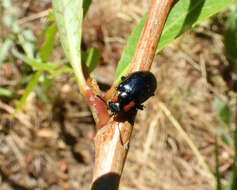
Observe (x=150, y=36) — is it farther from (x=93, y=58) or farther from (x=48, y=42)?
(x=48, y=42)

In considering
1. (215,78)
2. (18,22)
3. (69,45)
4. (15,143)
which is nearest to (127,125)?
(69,45)

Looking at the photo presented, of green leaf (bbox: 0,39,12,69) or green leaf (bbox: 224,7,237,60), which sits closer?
green leaf (bbox: 224,7,237,60)

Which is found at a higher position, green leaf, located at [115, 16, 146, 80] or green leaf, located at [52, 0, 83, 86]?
green leaf, located at [52, 0, 83, 86]

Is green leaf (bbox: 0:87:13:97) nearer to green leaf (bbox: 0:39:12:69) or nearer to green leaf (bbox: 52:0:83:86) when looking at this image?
green leaf (bbox: 0:39:12:69)

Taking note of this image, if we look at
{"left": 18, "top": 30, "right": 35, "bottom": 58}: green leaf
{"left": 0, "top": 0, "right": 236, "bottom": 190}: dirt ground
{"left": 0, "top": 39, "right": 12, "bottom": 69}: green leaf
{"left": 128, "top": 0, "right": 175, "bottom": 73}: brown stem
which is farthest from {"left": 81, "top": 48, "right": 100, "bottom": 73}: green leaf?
{"left": 0, "top": 39, "right": 12, "bottom": 69}: green leaf

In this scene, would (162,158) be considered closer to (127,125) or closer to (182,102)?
(182,102)

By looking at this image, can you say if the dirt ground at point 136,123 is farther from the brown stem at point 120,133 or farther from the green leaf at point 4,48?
the brown stem at point 120,133
